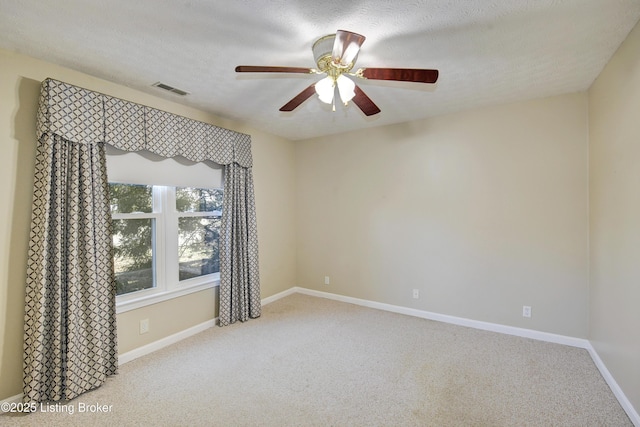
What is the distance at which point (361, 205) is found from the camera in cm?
409

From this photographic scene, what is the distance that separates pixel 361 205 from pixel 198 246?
2.11 metres

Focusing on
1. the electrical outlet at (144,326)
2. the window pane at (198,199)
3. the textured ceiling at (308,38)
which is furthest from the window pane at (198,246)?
the textured ceiling at (308,38)

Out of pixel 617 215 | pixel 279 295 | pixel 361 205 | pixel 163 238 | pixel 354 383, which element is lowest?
pixel 354 383

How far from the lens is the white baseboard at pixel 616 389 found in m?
1.84

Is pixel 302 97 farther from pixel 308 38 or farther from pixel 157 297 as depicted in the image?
pixel 157 297

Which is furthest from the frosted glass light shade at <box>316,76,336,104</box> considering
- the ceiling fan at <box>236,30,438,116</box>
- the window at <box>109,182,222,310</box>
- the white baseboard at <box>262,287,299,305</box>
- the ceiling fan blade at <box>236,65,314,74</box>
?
the white baseboard at <box>262,287,299,305</box>

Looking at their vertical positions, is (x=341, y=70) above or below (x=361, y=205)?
above

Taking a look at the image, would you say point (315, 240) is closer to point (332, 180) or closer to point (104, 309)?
point (332, 180)

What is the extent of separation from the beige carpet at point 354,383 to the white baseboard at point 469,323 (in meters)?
0.09

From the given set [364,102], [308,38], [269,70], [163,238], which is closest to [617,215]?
[364,102]

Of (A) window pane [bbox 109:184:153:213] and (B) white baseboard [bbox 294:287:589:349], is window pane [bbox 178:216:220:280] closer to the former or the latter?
(A) window pane [bbox 109:184:153:213]

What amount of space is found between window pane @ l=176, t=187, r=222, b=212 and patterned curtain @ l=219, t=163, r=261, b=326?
19 centimetres

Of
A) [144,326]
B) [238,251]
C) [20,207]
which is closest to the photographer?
[20,207]

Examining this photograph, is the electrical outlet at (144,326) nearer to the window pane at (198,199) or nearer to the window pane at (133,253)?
the window pane at (133,253)
